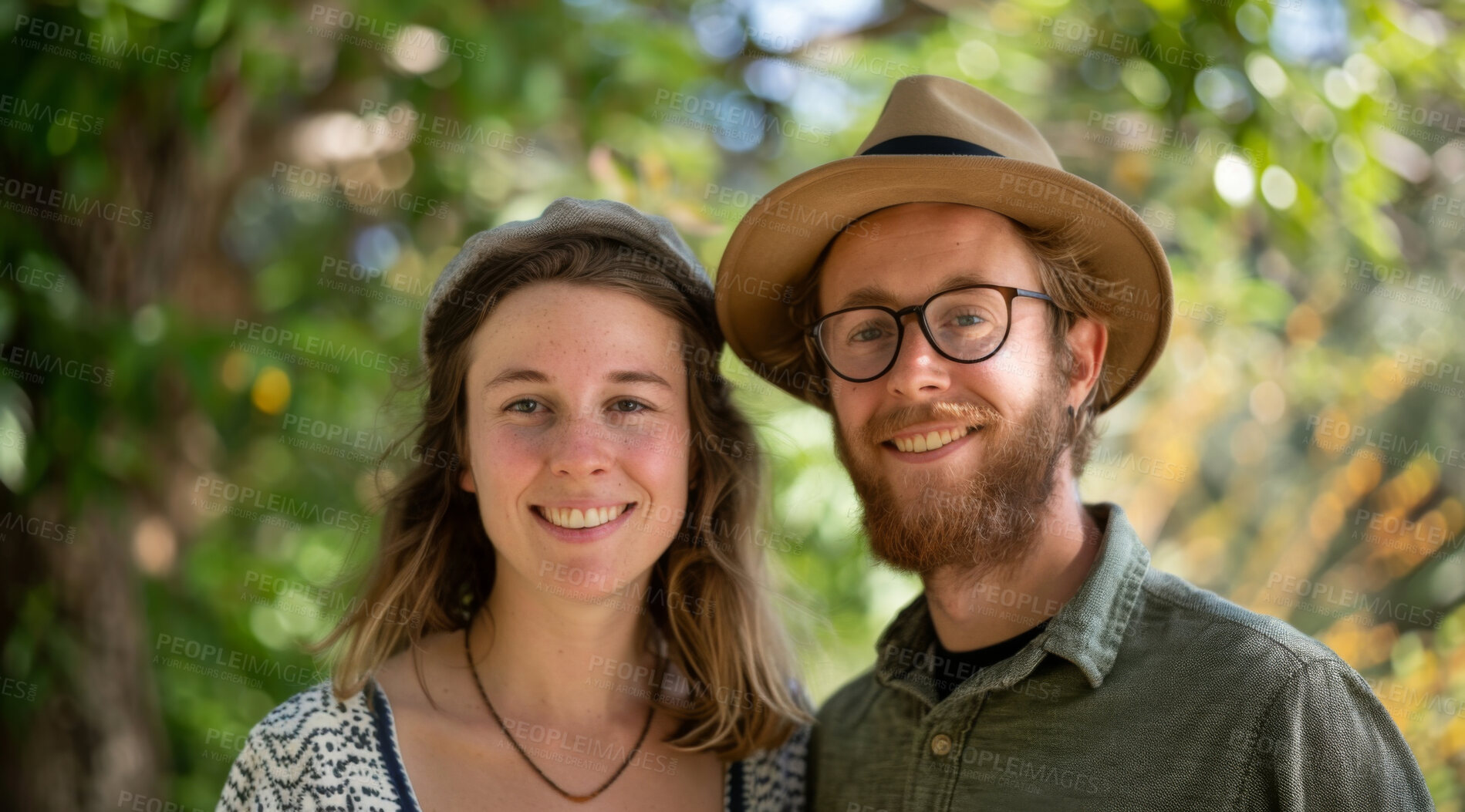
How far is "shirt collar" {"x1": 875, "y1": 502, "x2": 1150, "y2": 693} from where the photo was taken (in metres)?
2.03

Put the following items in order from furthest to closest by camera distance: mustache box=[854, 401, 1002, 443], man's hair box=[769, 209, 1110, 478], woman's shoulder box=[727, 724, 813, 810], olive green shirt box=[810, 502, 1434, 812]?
woman's shoulder box=[727, 724, 813, 810]
man's hair box=[769, 209, 1110, 478]
mustache box=[854, 401, 1002, 443]
olive green shirt box=[810, 502, 1434, 812]

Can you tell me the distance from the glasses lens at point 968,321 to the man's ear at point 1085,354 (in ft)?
0.85

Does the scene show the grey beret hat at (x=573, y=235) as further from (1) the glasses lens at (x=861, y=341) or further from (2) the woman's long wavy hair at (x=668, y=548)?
(1) the glasses lens at (x=861, y=341)

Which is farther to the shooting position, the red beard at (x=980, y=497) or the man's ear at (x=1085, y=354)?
the man's ear at (x=1085, y=354)

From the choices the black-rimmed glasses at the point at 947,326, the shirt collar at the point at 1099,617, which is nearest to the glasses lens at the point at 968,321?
the black-rimmed glasses at the point at 947,326

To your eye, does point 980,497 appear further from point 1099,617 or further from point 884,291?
point 884,291

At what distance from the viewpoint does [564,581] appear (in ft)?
7.41

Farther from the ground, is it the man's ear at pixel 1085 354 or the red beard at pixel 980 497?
the man's ear at pixel 1085 354


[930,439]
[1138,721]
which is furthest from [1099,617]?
[930,439]

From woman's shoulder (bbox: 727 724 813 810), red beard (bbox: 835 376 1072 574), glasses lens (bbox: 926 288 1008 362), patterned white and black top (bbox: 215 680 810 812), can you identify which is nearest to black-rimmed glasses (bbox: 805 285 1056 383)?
glasses lens (bbox: 926 288 1008 362)

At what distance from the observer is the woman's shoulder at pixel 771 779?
244 cm

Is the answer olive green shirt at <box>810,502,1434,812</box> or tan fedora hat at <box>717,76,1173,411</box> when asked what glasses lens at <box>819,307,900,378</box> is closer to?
tan fedora hat at <box>717,76,1173,411</box>

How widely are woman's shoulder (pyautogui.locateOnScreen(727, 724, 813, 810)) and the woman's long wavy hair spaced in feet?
0.13

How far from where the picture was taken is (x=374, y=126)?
419 cm
